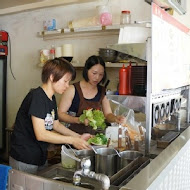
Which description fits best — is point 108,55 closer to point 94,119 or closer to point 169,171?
point 94,119

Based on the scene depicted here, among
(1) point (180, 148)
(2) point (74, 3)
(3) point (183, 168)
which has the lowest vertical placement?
(3) point (183, 168)

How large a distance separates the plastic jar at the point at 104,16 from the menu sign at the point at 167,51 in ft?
4.20

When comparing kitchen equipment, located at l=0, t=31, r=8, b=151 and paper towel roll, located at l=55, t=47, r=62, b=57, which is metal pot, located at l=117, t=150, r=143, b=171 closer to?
paper towel roll, located at l=55, t=47, r=62, b=57

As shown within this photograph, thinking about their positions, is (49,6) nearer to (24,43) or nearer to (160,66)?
(24,43)

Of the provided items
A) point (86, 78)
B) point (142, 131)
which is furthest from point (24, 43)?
point (142, 131)

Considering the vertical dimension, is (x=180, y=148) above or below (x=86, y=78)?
below

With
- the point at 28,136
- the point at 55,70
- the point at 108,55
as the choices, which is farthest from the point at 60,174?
the point at 108,55

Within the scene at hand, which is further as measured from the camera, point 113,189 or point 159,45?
point 159,45

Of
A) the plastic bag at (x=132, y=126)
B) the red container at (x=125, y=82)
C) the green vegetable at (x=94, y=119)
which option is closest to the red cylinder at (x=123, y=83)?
the red container at (x=125, y=82)

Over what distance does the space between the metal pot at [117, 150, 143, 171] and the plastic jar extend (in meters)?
2.24

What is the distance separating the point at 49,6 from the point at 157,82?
305 centimetres

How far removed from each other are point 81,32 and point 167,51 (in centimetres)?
220

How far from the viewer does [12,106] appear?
4.86 m

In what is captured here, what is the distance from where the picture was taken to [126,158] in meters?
1.59
